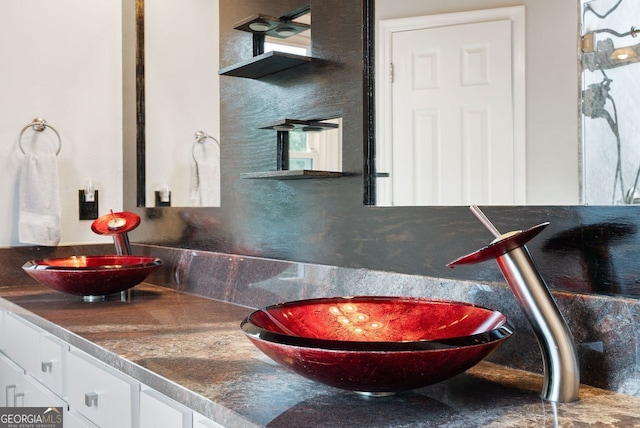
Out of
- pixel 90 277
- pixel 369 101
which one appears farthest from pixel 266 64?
pixel 90 277

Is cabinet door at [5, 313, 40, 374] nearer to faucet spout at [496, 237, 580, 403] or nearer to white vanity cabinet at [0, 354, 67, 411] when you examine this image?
white vanity cabinet at [0, 354, 67, 411]

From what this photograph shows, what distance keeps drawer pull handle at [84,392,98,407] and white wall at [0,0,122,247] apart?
1184mm

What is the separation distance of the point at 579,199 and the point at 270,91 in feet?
3.08

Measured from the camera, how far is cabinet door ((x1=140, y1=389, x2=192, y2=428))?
98 centimetres

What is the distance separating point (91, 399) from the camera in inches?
51.1

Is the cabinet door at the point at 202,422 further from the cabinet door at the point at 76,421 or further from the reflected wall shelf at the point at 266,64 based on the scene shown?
the reflected wall shelf at the point at 266,64

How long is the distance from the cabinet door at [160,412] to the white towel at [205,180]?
0.94 metres

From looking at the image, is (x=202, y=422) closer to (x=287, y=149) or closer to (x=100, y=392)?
(x=100, y=392)

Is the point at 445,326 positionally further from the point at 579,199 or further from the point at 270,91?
the point at 270,91

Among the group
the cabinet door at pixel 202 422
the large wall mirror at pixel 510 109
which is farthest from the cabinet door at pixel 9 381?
the large wall mirror at pixel 510 109

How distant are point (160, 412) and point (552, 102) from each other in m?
0.84

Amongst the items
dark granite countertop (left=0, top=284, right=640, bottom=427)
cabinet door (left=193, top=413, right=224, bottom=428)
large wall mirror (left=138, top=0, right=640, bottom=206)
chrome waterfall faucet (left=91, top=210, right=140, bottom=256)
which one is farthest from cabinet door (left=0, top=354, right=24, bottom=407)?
large wall mirror (left=138, top=0, right=640, bottom=206)

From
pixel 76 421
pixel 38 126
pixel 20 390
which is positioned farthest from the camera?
pixel 38 126

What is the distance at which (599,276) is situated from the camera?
103 cm
